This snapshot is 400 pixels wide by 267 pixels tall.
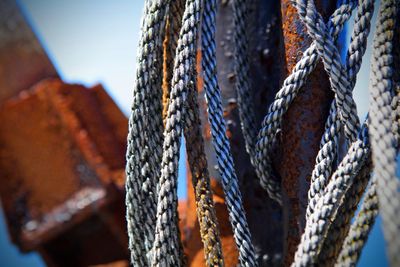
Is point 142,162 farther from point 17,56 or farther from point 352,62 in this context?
point 17,56

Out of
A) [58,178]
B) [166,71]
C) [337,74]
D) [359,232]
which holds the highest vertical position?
[166,71]

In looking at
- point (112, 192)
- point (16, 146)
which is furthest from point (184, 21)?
point (16, 146)

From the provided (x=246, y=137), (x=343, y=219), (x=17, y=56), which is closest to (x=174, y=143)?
(x=246, y=137)

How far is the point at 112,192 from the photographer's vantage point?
183cm

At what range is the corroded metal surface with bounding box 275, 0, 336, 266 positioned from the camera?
0.93 meters

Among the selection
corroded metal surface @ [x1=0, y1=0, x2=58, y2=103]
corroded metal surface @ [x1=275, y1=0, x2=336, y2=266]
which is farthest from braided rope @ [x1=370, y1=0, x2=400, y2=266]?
corroded metal surface @ [x1=0, y1=0, x2=58, y2=103]

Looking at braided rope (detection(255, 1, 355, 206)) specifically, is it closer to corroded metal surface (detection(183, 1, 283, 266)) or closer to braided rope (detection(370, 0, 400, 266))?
braided rope (detection(370, 0, 400, 266))

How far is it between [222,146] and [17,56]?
4.69ft

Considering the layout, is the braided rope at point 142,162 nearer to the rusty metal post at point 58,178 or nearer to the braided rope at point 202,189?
the braided rope at point 202,189

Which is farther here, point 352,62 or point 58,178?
point 58,178

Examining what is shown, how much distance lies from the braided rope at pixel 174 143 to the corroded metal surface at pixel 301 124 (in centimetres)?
21

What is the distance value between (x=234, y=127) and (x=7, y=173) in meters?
1.12

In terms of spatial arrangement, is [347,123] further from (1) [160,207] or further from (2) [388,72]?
(1) [160,207]

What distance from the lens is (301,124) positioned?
0.94m
